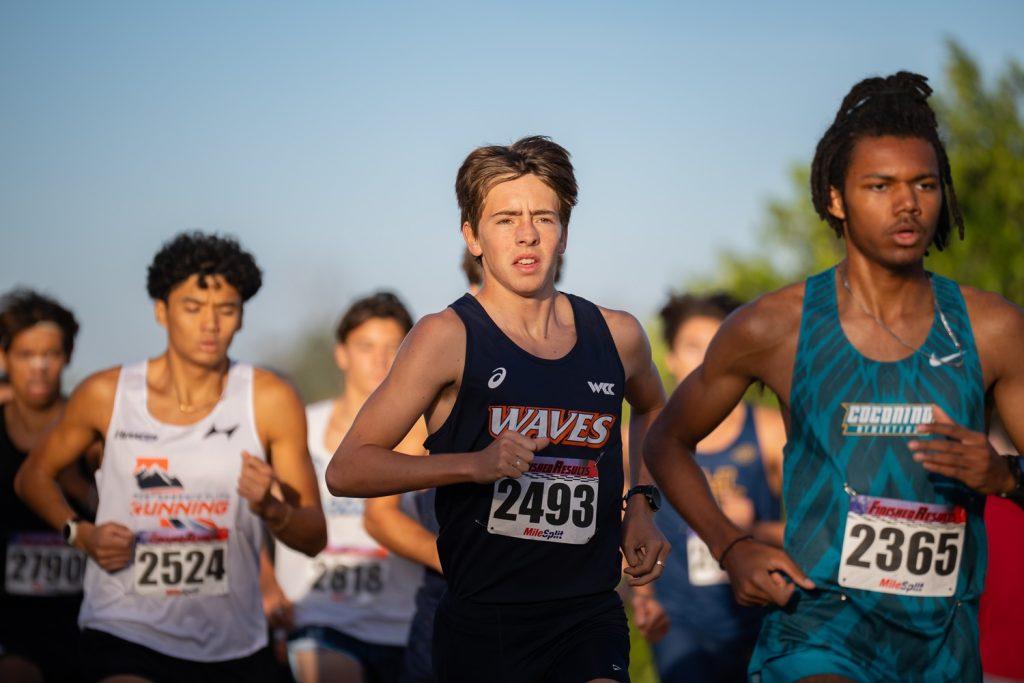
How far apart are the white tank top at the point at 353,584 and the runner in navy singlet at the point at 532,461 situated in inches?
117

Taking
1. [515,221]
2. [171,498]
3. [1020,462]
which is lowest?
[171,498]

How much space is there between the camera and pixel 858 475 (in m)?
4.21

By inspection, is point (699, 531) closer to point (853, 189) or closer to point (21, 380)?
point (853, 189)

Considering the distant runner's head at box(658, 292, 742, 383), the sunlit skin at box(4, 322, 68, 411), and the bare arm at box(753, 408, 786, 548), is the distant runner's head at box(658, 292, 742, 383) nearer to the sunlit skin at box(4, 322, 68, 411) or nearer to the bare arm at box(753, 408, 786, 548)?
the bare arm at box(753, 408, 786, 548)

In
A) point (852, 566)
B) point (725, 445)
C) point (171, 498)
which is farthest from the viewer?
point (725, 445)

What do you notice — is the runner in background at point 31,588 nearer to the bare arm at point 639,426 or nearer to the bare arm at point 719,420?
the bare arm at point 639,426

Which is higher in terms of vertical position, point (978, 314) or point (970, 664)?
point (978, 314)

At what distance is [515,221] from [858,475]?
139 cm

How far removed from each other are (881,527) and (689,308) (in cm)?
438

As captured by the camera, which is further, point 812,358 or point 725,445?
point 725,445

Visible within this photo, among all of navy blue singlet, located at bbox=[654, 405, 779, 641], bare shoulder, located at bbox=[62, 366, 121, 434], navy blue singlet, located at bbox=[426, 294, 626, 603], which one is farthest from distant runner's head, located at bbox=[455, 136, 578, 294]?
navy blue singlet, located at bbox=[654, 405, 779, 641]

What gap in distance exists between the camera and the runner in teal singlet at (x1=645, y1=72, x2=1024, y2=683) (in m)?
4.17

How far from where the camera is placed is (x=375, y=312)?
27.1 ft

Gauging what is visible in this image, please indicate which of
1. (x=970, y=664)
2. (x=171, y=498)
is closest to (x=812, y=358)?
(x=970, y=664)
